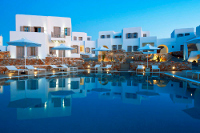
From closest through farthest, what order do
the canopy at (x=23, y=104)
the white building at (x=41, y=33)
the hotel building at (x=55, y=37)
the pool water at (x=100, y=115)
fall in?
the pool water at (x=100, y=115) < the canopy at (x=23, y=104) < the white building at (x=41, y=33) < the hotel building at (x=55, y=37)

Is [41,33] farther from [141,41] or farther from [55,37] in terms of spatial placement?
[141,41]

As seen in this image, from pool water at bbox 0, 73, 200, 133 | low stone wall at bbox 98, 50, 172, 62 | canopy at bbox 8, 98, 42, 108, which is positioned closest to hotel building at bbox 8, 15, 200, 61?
low stone wall at bbox 98, 50, 172, 62

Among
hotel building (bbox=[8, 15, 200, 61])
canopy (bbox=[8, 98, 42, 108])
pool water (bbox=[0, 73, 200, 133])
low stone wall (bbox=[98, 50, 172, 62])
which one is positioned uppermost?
hotel building (bbox=[8, 15, 200, 61])

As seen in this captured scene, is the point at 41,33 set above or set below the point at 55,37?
above

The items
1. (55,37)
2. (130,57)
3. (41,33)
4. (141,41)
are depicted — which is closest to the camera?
(41,33)

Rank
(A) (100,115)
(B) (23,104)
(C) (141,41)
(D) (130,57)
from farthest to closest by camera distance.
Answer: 1. (C) (141,41)
2. (D) (130,57)
3. (B) (23,104)
4. (A) (100,115)

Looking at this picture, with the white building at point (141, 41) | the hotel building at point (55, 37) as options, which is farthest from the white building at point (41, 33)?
the white building at point (141, 41)

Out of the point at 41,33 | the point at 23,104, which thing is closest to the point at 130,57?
the point at 41,33

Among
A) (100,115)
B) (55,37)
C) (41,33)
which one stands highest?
(41,33)

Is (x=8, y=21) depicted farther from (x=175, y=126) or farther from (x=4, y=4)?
(x=175, y=126)

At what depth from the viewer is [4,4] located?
6481cm

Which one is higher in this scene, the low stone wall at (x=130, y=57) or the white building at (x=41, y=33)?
the white building at (x=41, y=33)

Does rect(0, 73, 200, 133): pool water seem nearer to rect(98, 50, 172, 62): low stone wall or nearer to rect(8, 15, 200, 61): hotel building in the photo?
rect(98, 50, 172, 62): low stone wall

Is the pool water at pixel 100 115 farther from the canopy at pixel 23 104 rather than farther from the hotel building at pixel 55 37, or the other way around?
the hotel building at pixel 55 37
